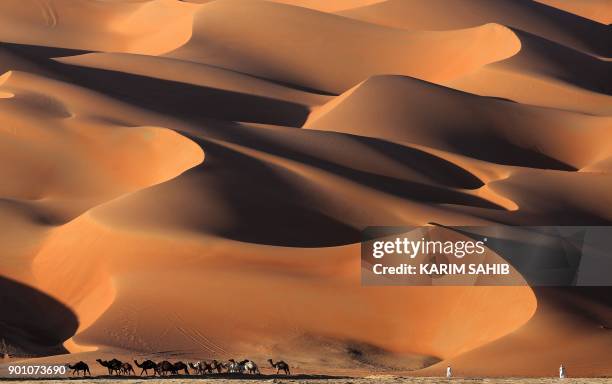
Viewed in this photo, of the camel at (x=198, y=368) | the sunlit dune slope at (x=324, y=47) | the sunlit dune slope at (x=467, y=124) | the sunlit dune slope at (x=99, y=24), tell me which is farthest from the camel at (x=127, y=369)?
the sunlit dune slope at (x=99, y=24)

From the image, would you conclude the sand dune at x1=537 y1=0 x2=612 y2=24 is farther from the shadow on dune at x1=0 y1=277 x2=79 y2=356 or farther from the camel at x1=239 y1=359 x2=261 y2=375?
the camel at x1=239 y1=359 x2=261 y2=375

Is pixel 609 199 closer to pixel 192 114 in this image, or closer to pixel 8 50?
pixel 192 114

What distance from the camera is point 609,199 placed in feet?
163

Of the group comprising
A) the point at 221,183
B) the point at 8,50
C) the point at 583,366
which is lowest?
the point at 583,366

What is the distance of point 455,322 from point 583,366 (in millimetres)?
4554

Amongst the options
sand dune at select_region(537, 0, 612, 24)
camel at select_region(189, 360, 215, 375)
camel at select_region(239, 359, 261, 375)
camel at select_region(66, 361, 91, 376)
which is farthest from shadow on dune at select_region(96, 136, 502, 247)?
sand dune at select_region(537, 0, 612, 24)

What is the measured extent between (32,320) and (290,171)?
11.5 metres

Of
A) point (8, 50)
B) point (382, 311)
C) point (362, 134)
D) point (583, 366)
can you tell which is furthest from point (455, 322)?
point (8, 50)

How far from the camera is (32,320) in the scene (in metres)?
39.4

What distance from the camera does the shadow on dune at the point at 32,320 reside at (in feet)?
122

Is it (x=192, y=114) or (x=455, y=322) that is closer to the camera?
(x=455, y=322)

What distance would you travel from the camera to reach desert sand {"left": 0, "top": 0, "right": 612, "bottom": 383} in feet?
122

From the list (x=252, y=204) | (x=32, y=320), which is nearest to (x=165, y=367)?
(x=32, y=320)

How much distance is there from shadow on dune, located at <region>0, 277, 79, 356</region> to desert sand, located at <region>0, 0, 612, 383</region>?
83 millimetres
